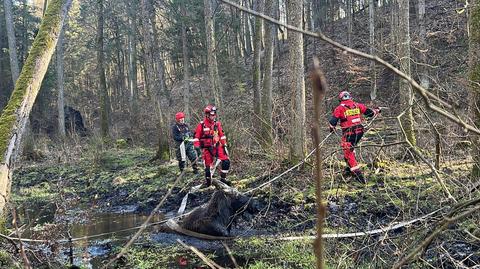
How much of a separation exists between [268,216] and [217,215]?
3.62ft

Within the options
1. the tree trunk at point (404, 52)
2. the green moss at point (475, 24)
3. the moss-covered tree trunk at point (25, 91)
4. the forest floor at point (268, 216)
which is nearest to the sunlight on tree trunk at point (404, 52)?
the tree trunk at point (404, 52)

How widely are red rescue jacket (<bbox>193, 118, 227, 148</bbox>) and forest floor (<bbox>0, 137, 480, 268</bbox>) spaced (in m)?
1.12

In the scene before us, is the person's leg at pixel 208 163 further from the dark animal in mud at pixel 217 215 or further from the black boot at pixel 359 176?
the black boot at pixel 359 176

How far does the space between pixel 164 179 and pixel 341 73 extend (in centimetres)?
1616

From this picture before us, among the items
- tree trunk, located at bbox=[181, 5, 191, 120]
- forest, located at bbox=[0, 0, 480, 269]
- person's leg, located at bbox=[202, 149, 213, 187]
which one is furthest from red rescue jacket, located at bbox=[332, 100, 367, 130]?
tree trunk, located at bbox=[181, 5, 191, 120]

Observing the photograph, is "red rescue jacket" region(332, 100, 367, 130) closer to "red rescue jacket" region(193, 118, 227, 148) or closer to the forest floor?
the forest floor

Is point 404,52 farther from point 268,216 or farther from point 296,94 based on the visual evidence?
point 268,216

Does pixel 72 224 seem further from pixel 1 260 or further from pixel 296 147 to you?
pixel 296 147

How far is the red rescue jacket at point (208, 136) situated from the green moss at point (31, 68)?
504 centimetres

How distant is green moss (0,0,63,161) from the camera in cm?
579

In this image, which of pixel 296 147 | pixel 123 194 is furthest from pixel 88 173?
pixel 296 147

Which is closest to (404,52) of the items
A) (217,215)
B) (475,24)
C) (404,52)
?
(404,52)

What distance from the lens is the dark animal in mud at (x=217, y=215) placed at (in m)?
8.05

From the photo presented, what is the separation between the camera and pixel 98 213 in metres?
11.0
